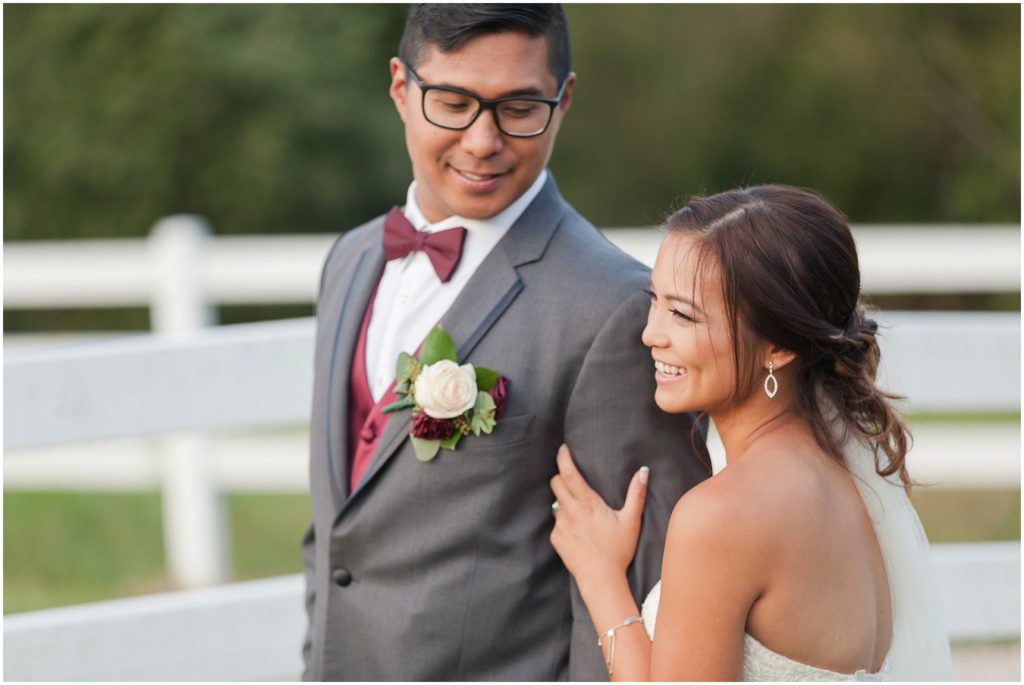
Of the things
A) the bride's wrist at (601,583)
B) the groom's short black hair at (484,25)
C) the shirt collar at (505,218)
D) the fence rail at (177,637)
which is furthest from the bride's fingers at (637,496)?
the fence rail at (177,637)

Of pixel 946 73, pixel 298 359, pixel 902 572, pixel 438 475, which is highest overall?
pixel 946 73

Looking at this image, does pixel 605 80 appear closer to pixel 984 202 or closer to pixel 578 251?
pixel 984 202

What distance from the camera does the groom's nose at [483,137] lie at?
2.45 meters

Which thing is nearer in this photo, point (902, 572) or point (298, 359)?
point (902, 572)

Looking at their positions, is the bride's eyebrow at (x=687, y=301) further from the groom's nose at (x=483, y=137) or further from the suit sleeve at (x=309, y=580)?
the suit sleeve at (x=309, y=580)

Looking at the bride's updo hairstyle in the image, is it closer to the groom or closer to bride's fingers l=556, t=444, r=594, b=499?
the groom

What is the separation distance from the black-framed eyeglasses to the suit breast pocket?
56 cm

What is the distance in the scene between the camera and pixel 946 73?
15.1 metres

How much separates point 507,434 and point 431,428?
0.49 ft

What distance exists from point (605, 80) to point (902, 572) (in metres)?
14.5

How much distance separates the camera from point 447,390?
7.91ft

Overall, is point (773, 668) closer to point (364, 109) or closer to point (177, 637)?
point (177, 637)

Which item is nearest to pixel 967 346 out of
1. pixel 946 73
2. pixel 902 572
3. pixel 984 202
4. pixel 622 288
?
pixel 902 572

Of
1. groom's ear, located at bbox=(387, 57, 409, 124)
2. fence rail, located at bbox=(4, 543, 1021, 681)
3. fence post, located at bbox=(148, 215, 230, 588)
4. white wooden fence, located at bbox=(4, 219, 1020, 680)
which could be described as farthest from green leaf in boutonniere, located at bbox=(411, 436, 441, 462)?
fence post, located at bbox=(148, 215, 230, 588)
